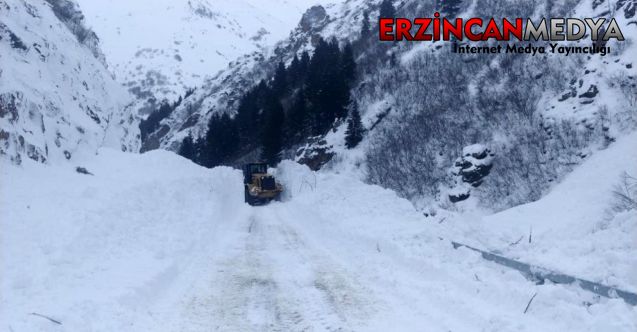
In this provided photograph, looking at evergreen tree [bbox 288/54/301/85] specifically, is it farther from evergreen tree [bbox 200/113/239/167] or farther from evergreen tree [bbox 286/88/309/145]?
evergreen tree [bbox 286/88/309/145]

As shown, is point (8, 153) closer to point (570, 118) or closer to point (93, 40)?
point (570, 118)

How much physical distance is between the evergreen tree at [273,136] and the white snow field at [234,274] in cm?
2558

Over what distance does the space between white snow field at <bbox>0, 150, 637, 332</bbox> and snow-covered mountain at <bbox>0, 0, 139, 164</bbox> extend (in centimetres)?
125

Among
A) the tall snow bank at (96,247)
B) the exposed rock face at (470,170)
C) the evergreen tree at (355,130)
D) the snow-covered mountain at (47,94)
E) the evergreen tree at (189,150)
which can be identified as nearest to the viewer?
the tall snow bank at (96,247)

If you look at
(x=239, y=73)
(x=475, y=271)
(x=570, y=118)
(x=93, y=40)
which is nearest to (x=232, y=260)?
(x=475, y=271)

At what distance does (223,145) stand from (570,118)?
120ft

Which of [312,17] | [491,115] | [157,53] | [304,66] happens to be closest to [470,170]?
[491,115]

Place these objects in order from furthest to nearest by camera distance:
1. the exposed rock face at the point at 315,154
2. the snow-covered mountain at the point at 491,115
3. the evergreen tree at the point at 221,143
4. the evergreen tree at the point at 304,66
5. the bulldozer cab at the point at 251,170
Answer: the evergreen tree at the point at 304,66 → the evergreen tree at the point at 221,143 → the exposed rock face at the point at 315,154 → the bulldozer cab at the point at 251,170 → the snow-covered mountain at the point at 491,115

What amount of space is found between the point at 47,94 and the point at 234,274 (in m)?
13.1

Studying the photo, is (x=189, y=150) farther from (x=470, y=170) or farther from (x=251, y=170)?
(x=470, y=170)

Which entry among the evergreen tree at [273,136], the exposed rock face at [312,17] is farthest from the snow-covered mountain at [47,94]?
the exposed rock face at [312,17]

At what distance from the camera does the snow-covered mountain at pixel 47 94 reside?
1376 centimetres

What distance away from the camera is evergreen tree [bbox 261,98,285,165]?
1583 inches

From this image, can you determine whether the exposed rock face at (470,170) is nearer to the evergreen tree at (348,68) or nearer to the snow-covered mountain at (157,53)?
A: the evergreen tree at (348,68)
